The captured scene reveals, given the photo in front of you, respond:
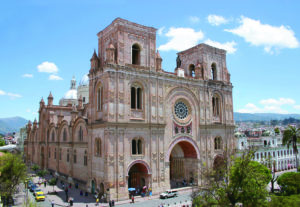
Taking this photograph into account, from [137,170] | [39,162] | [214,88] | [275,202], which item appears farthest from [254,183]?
[39,162]

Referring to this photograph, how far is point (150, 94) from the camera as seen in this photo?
38.4 metres

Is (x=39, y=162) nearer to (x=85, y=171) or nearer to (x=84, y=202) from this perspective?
(x=85, y=171)

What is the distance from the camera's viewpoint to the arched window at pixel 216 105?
47188 millimetres

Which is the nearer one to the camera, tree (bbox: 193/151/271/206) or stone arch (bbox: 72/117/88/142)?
tree (bbox: 193/151/271/206)

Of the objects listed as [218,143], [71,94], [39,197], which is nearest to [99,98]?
[39,197]

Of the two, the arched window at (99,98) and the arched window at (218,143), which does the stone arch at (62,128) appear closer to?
the arched window at (99,98)

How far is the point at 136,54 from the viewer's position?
134 feet

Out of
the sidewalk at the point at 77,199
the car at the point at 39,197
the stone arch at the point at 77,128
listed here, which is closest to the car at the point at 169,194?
the sidewalk at the point at 77,199

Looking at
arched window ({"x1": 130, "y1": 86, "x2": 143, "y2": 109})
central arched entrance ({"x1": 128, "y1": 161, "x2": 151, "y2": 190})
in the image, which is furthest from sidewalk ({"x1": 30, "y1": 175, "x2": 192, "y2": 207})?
arched window ({"x1": 130, "y1": 86, "x2": 143, "y2": 109})

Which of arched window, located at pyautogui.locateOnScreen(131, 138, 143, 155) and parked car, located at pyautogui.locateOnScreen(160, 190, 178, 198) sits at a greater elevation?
arched window, located at pyautogui.locateOnScreen(131, 138, 143, 155)

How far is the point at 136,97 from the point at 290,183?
22.5 m

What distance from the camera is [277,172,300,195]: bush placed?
3238cm

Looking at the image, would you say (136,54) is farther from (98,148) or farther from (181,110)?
(98,148)

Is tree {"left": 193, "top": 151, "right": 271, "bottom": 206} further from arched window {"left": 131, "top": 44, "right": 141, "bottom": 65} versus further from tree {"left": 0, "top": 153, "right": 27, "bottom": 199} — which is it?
tree {"left": 0, "top": 153, "right": 27, "bottom": 199}
